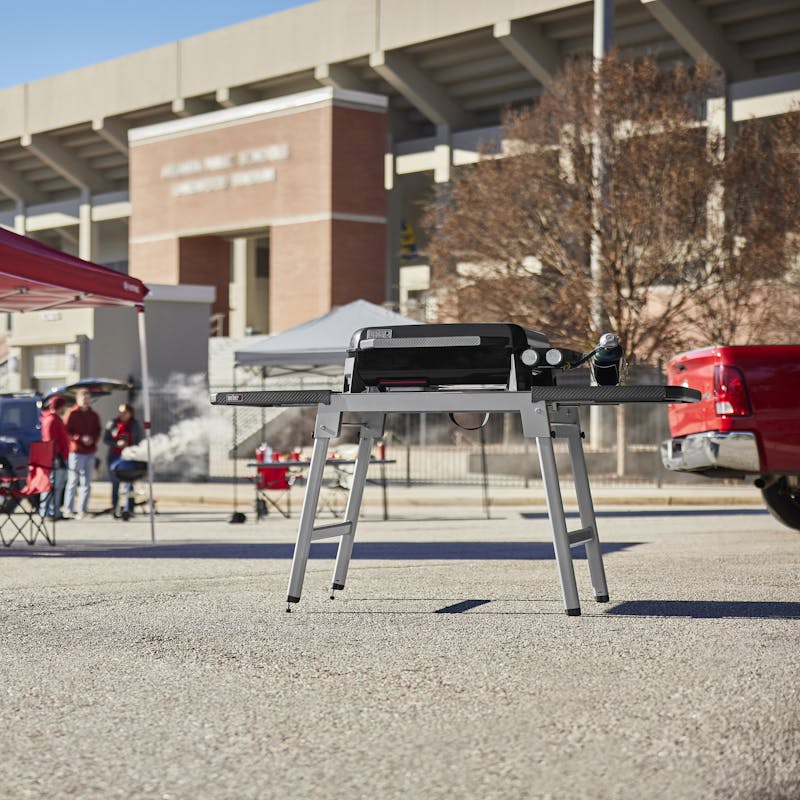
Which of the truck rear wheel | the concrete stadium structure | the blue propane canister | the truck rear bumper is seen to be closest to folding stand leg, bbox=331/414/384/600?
the blue propane canister

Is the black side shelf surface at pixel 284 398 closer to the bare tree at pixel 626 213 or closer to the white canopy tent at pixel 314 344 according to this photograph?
the white canopy tent at pixel 314 344

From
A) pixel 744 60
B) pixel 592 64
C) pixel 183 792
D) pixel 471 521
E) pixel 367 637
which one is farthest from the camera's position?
pixel 744 60

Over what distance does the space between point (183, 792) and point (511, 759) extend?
3.46 ft

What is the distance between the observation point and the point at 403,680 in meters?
5.87

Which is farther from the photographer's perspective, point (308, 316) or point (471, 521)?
point (308, 316)

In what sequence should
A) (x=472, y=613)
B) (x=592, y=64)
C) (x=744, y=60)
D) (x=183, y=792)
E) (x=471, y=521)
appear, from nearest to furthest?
(x=183, y=792), (x=472, y=613), (x=471, y=521), (x=592, y=64), (x=744, y=60)

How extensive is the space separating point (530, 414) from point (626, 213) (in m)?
23.9

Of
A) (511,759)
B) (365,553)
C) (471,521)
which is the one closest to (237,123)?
(471,521)

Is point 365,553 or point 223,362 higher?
point 223,362

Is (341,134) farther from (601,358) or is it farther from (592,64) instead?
(601,358)

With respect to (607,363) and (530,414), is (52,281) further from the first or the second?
(607,363)

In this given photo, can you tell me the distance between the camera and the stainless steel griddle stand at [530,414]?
708 centimetres

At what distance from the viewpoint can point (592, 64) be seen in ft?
108

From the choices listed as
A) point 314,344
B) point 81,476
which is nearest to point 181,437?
point 314,344
